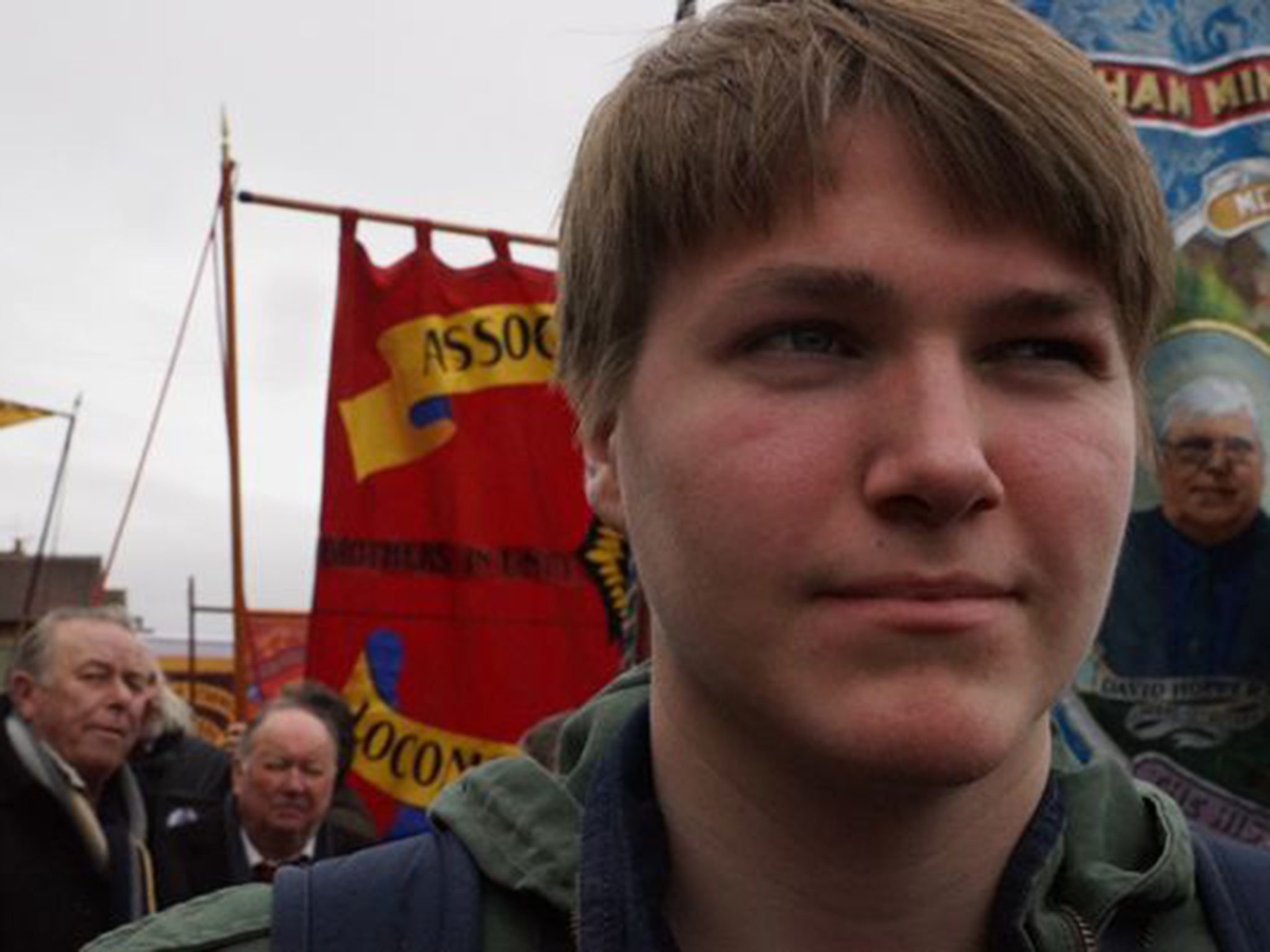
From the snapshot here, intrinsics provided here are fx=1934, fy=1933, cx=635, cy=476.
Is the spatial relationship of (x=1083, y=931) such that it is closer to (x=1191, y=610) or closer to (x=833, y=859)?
(x=833, y=859)

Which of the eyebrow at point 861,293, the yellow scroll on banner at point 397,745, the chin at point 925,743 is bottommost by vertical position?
the chin at point 925,743

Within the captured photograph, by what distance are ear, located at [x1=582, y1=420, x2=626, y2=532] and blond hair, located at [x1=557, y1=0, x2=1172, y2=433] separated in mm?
13

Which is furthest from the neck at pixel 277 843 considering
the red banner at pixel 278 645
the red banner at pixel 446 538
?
the red banner at pixel 278 645

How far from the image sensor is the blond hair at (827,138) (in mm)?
1347

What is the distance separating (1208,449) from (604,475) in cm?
161

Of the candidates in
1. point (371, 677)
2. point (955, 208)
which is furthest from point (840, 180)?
point (371, 677)

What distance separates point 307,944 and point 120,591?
24.4 meters

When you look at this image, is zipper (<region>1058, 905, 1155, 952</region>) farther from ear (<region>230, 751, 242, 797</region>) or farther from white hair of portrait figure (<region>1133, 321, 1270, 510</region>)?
ear (<region>230, 751, 242, 797</region>)

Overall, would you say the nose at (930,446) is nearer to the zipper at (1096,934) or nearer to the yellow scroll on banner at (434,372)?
the zipper at (1096,934)

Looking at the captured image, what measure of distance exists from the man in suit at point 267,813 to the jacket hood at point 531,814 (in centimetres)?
345

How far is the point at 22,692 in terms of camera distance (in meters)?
4.93

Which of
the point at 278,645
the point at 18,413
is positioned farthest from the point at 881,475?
the point at 278,645

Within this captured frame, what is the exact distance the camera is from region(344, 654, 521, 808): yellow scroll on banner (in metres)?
5.89

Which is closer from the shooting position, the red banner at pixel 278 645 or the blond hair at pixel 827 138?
the blond hair at pixel 827 138
